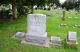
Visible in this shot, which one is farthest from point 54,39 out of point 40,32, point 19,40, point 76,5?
point 76,5

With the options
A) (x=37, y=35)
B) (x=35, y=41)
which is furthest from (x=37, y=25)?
(x=35, y=41)

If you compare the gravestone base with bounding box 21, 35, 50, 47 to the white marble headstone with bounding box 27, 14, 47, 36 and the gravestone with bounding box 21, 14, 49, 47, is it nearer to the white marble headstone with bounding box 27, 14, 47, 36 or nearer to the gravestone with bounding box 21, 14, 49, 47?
the gravestone with bounding box 21, 14, 49, 47

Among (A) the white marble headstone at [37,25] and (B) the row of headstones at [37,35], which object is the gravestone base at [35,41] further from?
(A) the white marble headstone at [37,25]

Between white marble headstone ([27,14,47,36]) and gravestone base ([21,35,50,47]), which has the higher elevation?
white marble headstone ([27,14,47,36])

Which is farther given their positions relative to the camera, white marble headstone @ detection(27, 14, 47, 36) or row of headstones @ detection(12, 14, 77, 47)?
white marble headstone @ detection(27, 14, 47, 36)

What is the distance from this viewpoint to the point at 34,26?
1101 cm

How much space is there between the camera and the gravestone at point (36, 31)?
10.6m

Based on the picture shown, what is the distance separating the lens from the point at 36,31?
1091 centimetres

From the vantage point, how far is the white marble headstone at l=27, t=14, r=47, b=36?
10875mm

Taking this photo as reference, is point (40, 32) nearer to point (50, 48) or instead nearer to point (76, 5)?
point (50, 48)

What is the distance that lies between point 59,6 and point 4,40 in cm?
6715

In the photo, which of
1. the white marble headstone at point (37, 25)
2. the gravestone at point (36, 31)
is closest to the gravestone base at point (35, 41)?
the gravestone at point (36, 31)

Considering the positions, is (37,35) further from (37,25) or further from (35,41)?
(37,25)

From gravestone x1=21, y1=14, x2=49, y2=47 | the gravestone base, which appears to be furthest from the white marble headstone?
the gravestone base
